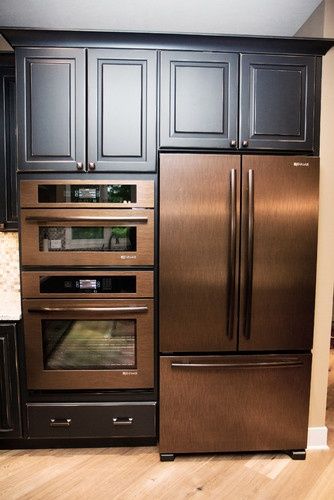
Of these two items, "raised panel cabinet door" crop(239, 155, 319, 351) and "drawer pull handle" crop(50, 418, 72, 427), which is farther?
"drawer pull handle" crop(50, 418, 72, 427)

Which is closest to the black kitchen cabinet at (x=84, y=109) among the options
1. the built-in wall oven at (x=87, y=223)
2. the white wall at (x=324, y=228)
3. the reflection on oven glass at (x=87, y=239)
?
the built-in wall oven at (x=87, y=223)

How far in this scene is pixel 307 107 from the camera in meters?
2.15

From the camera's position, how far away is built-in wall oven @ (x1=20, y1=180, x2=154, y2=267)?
2.11 m

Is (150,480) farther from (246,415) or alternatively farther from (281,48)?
(281,48)

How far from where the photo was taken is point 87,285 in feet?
7.13

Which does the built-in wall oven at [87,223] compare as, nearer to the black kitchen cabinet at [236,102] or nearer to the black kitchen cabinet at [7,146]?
the black kitchen cabinet at [7,146]

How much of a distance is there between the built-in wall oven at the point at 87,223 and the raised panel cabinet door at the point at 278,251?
1.98 feet

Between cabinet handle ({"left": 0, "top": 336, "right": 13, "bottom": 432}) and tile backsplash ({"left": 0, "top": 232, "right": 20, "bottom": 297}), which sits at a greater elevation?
tile backsplash ({"left": 0, "top": 232, "right": 20, "bottom": 297})

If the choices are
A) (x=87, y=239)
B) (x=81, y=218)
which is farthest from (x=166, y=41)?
(x=87, y=239)

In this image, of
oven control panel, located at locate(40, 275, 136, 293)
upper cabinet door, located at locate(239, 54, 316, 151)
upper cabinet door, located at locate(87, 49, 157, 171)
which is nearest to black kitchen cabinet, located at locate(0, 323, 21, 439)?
oven control panel, located at locate(40, 275, 136, 293)

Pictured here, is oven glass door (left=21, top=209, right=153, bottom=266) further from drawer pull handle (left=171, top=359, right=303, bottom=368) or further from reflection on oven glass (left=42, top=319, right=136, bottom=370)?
drawer pull handle (left=171, top=359, right=303, bottom=368)

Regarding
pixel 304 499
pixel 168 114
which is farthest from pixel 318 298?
pixel 168 114

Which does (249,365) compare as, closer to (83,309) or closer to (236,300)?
(236,300)

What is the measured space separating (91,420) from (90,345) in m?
0.48
